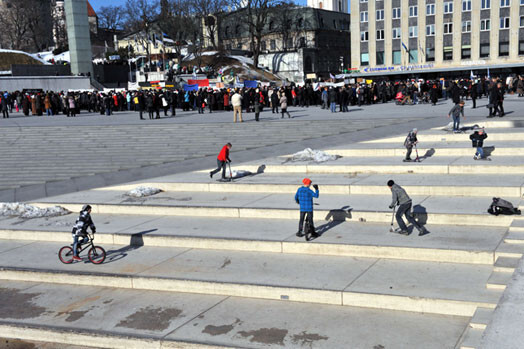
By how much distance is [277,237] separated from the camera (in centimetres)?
1078

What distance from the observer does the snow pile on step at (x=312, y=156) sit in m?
17.5

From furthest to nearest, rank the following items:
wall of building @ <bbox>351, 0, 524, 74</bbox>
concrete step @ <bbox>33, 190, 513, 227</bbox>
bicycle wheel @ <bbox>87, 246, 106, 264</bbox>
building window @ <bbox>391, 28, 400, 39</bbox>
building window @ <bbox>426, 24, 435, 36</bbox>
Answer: building window @ <bbox>391, 28, 400, 39</bbox>
building window @ <bbox>426, 24, 435, 36</bbox>
wall of building @ <bbox>351, 0, 524, 74</bbox>
concrete step @ <bbox>33, 190, 513, 227</bbox>
bicycle wheel @ <bbox>87, 246, 106, 264</bbox>

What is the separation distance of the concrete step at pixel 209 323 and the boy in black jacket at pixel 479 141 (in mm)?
8812

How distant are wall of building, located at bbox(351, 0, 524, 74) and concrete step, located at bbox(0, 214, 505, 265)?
59820 mm

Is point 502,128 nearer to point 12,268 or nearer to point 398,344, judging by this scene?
point 398,344

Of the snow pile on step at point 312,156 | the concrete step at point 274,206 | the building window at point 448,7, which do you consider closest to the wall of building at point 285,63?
the building window at point 448,7

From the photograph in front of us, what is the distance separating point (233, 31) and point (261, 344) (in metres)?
96.2

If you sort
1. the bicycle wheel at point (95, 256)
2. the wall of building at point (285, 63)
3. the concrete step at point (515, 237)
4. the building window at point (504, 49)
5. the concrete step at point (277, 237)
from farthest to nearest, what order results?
the wall of building at point (285, 63) < the building window at point (504, 49) < the bicycle wheel at point (95, 256) < the concrete step at point (277, 237) < the concrete step at point (515, 237)

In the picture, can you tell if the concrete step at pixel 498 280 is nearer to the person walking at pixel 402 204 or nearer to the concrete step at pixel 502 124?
the person walking at pixel 402 204

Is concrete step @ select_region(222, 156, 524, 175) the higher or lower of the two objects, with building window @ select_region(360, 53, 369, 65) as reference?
lower

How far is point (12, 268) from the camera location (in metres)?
10.5

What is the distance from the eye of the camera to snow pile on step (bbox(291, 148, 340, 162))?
17.5 meters

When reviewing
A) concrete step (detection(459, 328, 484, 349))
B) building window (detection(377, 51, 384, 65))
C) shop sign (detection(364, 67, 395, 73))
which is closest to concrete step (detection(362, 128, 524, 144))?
concrete step (detection(459, 328, 484, 349))

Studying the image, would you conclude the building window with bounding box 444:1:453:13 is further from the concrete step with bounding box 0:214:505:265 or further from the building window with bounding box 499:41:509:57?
the concrete step with bounding box 0:214:505:265
